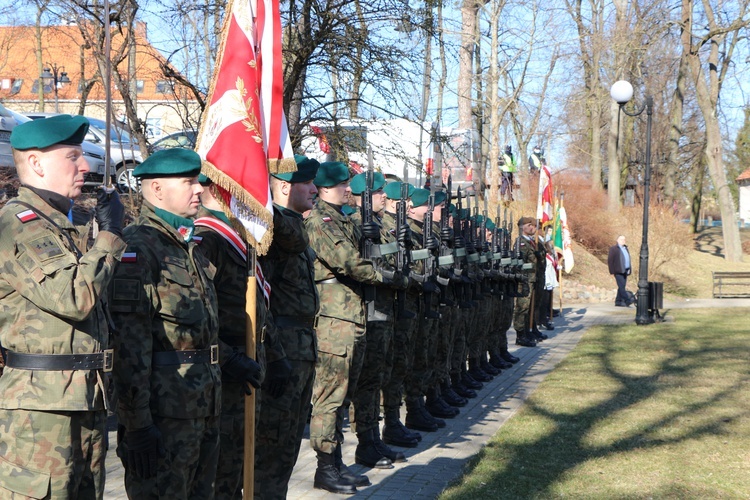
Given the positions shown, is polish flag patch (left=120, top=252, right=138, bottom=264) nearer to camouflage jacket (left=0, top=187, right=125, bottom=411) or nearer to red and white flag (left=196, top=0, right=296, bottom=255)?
camouflage jacket (left=0, top=187, right=125, bottom=411)

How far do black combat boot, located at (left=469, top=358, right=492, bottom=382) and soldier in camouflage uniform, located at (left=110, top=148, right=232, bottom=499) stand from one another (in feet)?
26.3

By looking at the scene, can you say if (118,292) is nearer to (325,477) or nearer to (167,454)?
(167,454)

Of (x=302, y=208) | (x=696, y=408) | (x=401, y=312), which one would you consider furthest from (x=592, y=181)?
(x=302, y=208)

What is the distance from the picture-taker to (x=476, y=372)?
1192 cm

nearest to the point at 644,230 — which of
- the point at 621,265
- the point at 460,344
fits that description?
the point at 621,265

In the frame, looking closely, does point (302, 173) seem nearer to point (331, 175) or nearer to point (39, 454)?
point (331, 175)

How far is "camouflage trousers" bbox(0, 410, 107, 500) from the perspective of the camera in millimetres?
3223

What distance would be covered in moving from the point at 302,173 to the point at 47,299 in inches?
94.3

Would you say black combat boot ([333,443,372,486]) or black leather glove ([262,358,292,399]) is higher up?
black leather glove ([262,358,292,399])

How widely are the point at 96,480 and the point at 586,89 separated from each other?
38.6m

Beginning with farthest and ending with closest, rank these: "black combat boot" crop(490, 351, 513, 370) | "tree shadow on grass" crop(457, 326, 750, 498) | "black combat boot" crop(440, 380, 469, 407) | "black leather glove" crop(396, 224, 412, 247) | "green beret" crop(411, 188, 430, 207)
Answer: "black combat boot" crop(490, 351, 513, 370) → "black combat boot" crop(440, 380, 469, 407) → "green beret" crop(411, 188, 430, 207) → "black leather glove" crop(396, 224, 412, 247) → "tree shadow on grass" crop(457, 326, 750, 498)

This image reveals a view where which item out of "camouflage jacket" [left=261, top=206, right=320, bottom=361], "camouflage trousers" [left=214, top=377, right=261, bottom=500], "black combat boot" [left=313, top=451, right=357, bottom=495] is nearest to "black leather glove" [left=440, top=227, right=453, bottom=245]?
"black combat boot" [left=313, top=451, right=357, bottom=495]

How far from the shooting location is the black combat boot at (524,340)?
15921 mm

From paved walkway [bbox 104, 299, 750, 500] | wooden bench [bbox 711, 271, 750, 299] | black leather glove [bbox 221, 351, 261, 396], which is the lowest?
paved walkway [bbox 104, 299, 750, 500]
